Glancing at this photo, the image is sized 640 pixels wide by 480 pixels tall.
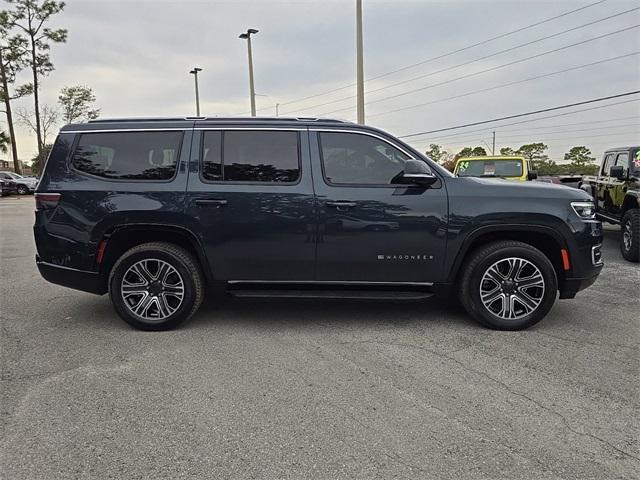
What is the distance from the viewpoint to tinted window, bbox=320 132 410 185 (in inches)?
183

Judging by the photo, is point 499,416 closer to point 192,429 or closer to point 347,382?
point 347,382

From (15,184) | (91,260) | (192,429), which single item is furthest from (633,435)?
(15,184)

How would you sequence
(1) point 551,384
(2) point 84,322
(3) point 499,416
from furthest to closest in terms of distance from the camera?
1. (2) point 84,322
2. (1) point 551,384
3. (3) point 499,416

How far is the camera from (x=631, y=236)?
26.4 feet

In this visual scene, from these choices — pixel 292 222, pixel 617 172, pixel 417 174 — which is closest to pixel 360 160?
pixel 417 174

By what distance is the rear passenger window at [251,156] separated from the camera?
15.3 feet

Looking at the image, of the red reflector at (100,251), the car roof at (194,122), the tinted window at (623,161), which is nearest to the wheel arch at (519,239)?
the car roof at (194,122)

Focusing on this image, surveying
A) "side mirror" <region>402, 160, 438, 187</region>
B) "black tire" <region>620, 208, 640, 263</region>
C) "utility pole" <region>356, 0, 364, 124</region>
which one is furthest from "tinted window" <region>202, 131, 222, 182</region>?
"utility pole" <region>356, 0, 364, 124</region>

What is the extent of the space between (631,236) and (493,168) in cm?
374

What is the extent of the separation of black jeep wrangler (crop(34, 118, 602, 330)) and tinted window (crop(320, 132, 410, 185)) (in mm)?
11

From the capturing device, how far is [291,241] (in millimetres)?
4617

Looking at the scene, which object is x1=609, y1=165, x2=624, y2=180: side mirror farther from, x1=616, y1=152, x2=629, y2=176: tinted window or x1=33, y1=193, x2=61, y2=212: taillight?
x1=33, y1=193, x2=61, y2=212: taillight

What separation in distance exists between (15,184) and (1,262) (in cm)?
2968

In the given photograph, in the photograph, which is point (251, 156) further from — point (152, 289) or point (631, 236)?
point (631, 236)
